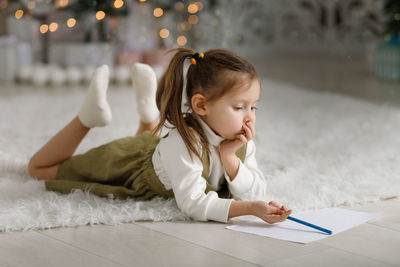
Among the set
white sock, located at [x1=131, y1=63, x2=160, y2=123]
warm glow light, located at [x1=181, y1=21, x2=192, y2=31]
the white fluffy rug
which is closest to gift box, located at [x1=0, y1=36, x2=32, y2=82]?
the white fluffy rug

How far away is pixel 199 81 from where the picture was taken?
51.9 inches

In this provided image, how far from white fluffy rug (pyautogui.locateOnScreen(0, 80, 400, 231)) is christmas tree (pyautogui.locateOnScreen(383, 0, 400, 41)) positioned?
0.77 meters

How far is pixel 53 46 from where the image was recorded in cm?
382

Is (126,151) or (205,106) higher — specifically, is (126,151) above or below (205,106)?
below

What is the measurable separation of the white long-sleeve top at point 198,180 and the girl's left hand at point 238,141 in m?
0.02

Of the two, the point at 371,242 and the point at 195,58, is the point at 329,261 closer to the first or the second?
the point at 371,242

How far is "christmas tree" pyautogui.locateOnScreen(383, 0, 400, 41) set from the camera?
11.3 ft

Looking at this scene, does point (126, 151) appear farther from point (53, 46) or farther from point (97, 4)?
point (53, 46)

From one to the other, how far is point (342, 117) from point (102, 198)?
53.5 inches

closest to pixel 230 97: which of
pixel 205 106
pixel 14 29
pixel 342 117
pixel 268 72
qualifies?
pixel 205 106

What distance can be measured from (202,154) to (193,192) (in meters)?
0.09

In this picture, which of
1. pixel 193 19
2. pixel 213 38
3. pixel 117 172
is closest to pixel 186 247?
pixel 117 172

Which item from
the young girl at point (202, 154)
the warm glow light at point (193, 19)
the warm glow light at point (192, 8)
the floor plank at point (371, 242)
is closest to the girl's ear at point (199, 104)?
the young girl at point (202, 154)

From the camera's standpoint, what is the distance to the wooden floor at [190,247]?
109cm
